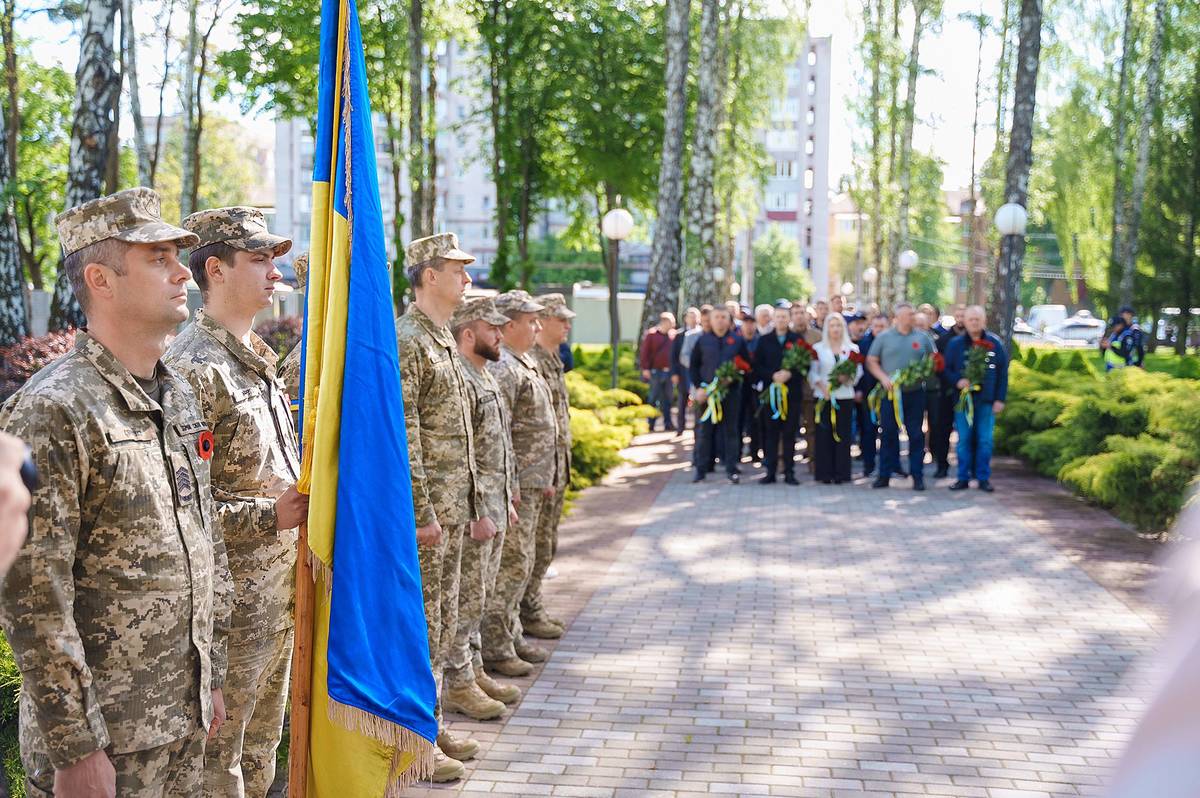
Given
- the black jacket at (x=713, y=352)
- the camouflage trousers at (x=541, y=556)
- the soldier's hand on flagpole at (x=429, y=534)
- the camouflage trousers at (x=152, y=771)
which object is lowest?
the camouflage trousers at (x=541, y=556)

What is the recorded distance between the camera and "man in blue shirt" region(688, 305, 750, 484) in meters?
15.0

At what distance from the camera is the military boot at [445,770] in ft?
17.4

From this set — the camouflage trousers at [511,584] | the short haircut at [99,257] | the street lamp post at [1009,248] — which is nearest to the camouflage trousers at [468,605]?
the camouflage trousers at [511,584]

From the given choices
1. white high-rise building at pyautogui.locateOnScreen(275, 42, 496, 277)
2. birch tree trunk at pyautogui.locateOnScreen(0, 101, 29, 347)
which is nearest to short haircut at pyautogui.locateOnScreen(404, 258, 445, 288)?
birch tree trunk at pyautogui.locateOnScreen(0, 101, 29, 347)

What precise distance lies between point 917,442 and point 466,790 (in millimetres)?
10060

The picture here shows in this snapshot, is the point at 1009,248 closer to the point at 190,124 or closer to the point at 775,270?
the point at 190,124

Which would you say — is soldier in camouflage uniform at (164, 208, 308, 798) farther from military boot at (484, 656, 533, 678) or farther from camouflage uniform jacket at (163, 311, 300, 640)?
military boot at (484, 656, 533, 678)

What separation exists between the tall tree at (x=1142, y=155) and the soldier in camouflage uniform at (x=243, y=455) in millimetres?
33224

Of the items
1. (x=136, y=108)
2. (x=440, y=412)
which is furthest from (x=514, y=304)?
(x=136, y=108)

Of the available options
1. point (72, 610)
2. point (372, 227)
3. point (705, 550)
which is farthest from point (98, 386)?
point (705, 550)

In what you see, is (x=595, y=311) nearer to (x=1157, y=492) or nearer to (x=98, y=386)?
(x=1157, y=492)

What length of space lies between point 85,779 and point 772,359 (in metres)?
12.7

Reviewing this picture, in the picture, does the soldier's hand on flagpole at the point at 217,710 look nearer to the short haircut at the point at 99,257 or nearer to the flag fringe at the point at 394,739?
the flag fringe at the point at 394,739

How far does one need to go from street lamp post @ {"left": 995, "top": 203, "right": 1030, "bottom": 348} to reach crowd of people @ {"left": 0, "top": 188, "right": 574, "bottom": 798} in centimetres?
1448
